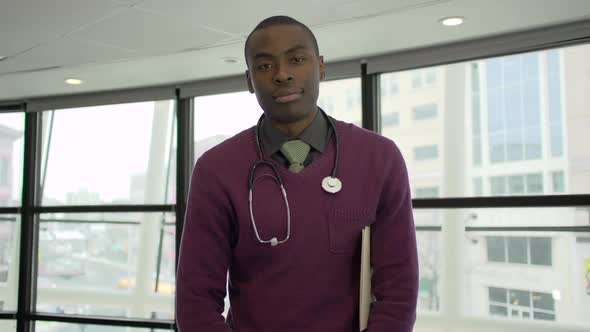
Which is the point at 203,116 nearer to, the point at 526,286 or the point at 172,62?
the point at 172,62

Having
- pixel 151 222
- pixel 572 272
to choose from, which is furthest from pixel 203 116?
pixel 572 272

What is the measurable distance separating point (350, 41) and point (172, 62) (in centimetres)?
124

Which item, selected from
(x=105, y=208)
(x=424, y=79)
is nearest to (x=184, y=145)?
Answer: (x=105, y=208)

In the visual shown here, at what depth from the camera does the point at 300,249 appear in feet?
3.56

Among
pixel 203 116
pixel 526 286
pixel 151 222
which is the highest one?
pixel 203 116

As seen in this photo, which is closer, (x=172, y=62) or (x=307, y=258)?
(x=307, y=258)

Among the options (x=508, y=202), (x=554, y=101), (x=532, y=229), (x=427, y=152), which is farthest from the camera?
(x=427, y=152)

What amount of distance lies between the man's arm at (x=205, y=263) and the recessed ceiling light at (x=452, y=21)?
94.3 inches

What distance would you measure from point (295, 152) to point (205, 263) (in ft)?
0.88

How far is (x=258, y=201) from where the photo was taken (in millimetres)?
1117

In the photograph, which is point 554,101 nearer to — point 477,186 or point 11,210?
point 477,186

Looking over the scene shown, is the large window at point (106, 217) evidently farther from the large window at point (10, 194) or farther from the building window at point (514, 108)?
the building window at point (514, 108)

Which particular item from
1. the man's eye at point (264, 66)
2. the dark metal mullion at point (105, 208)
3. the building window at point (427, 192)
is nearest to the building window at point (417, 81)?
the building window at point (427, 192)

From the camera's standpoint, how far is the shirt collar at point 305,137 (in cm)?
117
